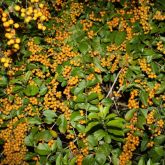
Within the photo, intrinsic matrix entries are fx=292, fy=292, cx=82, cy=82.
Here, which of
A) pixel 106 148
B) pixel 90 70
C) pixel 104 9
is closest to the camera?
pixel 106 148

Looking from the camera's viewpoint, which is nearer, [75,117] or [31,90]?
[75,117]

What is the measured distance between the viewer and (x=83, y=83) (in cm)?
275

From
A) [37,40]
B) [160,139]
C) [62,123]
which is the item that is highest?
[37,40]

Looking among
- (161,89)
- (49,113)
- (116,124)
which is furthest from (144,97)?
(49,113)

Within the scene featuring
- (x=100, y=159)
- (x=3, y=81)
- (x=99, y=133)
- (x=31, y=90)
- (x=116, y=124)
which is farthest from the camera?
(x=3, y=81)

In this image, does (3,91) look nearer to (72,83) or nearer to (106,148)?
(72,83)

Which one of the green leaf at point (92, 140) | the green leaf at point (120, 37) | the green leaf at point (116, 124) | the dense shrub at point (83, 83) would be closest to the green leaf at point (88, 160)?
the dense shrub at point (83, 83)

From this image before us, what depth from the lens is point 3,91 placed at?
300 cm

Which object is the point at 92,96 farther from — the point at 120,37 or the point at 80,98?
the point at 120,37

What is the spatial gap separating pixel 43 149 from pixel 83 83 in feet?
2.38

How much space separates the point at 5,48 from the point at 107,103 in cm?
124

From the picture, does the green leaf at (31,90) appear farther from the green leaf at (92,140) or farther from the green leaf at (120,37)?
the green leaf at (120,37)

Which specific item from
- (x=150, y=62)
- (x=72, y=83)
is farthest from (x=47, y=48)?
(x=150, y=62)

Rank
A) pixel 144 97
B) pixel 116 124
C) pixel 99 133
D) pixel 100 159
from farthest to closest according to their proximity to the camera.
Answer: pixel 144 97, pixel 100 159, pixel 99 133, pixel 116 124
